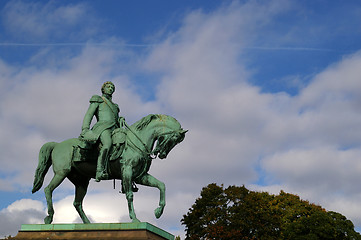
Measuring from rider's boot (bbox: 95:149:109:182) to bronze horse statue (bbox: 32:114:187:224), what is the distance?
0.35 meters

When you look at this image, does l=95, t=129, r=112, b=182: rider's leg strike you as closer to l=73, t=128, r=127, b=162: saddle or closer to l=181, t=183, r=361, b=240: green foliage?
l=73, t=128, r=127, b=162: saddle

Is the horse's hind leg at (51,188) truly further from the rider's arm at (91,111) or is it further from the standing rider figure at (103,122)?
the rider's arm at (91,111)

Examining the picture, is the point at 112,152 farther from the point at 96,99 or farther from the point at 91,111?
the point at 96,99

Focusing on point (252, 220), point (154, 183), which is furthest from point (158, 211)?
point (252, 220)

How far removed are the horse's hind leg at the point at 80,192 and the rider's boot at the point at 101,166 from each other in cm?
166

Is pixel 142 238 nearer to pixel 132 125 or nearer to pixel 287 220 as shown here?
pixel 132 125

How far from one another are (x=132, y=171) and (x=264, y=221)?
31262mm

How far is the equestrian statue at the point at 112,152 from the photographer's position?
12.9m

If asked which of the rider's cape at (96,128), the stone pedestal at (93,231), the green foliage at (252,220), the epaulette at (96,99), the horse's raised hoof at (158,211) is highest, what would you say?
the green foliage at (252,220)

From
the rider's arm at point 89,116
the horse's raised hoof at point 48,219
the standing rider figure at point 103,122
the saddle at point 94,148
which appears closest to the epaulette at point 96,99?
the standing rider figure at point 103,122

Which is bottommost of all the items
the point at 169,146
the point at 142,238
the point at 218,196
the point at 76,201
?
the point at 142,238

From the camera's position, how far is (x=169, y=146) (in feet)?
43.3

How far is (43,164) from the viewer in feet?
45.8

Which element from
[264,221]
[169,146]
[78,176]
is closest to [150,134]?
[169,146]
